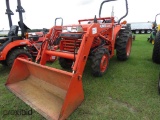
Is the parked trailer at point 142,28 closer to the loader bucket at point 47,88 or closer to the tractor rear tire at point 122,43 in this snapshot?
the tractor rear tire at point 122,43

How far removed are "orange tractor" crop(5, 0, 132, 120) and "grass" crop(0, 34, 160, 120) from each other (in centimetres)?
17

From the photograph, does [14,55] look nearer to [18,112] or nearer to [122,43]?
[18,112]

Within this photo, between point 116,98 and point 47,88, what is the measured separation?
1329mm

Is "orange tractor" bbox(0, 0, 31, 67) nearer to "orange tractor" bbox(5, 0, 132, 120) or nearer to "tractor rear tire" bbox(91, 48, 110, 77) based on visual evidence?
"orange tractor" bbox(5, 0, 132, 120)

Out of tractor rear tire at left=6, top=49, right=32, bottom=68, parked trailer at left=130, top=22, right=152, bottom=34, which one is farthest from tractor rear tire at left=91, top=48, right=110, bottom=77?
parked trailer at left=130, top=22, right=152, bottom=34

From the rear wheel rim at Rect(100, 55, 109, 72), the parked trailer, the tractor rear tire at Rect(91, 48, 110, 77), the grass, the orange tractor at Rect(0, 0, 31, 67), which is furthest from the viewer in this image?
the parked trailer

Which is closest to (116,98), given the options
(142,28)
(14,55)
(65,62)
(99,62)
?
(99,62)

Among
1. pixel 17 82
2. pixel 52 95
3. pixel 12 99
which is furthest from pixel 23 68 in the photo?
pixel 52 95

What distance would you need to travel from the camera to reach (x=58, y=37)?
4016 millimetres

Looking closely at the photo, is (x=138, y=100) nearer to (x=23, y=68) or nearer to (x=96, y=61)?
(x=96, y=61)

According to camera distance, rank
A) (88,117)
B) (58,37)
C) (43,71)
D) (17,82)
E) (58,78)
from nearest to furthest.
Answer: (88,117) → (58,78) → (43,71) → (17,82) → (58,37)

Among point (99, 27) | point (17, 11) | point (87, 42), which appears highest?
point (17, 11)

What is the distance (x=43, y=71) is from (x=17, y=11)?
3.17 metres

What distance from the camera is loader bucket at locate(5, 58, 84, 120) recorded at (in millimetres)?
2369
